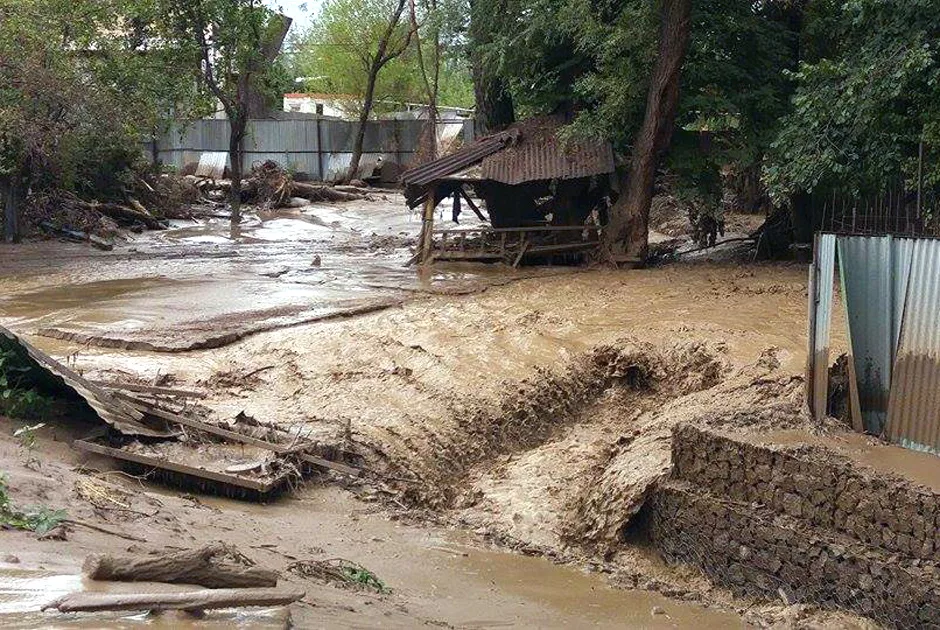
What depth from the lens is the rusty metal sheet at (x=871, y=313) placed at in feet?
25.6

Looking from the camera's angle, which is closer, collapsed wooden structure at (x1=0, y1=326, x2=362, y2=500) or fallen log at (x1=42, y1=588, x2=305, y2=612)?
fallen log at (x1=42, y1=588, x2=305, y2=612)

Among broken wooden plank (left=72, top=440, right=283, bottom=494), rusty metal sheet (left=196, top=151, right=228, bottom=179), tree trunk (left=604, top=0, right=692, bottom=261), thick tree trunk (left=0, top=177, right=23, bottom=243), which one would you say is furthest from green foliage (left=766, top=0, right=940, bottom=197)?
rusty metal sheet (left=196, top=151, right=228, bottom=179)

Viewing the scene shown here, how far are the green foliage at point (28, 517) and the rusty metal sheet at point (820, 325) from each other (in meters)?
5.39

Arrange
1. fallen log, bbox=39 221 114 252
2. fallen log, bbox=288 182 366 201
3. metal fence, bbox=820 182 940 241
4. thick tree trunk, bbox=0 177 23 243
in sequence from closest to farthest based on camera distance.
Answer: metal fence, bbox=820 182 940 241 < thick tree trunk, bbox=0 177 23 243 < fallen log, bbox=39 221 114 252 < fallen log, bbox=288 182 366 201

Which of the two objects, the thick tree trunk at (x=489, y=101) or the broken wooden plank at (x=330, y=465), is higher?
the thick tree trunk at (x=489, y=101)

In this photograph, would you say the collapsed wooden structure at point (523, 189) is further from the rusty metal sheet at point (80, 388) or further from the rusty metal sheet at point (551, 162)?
the rusty metal sheet at point (80, 388)

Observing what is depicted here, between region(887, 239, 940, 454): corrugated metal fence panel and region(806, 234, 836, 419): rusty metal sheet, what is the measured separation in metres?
0.54

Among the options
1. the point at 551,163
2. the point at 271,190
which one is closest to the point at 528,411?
the point at 551,163

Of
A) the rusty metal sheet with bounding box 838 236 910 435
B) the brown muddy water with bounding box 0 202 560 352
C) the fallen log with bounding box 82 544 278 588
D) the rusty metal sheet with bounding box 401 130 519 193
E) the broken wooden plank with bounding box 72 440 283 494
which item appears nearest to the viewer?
the fallen log with bounding box 82 544 278 588

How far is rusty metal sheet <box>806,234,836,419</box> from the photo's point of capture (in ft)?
26.3

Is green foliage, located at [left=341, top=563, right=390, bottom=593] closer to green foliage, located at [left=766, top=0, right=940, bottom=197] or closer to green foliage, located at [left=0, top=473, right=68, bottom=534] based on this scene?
green foliage, located at [left=0, top=473, right=68, bottom=534]

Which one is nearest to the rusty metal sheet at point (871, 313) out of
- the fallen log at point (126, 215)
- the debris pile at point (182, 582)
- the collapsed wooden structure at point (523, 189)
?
the debris pile at point (182, 582)

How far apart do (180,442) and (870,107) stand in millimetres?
8836

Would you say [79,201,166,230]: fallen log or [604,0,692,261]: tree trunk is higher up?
[604,0,692,261]: tree trunk
